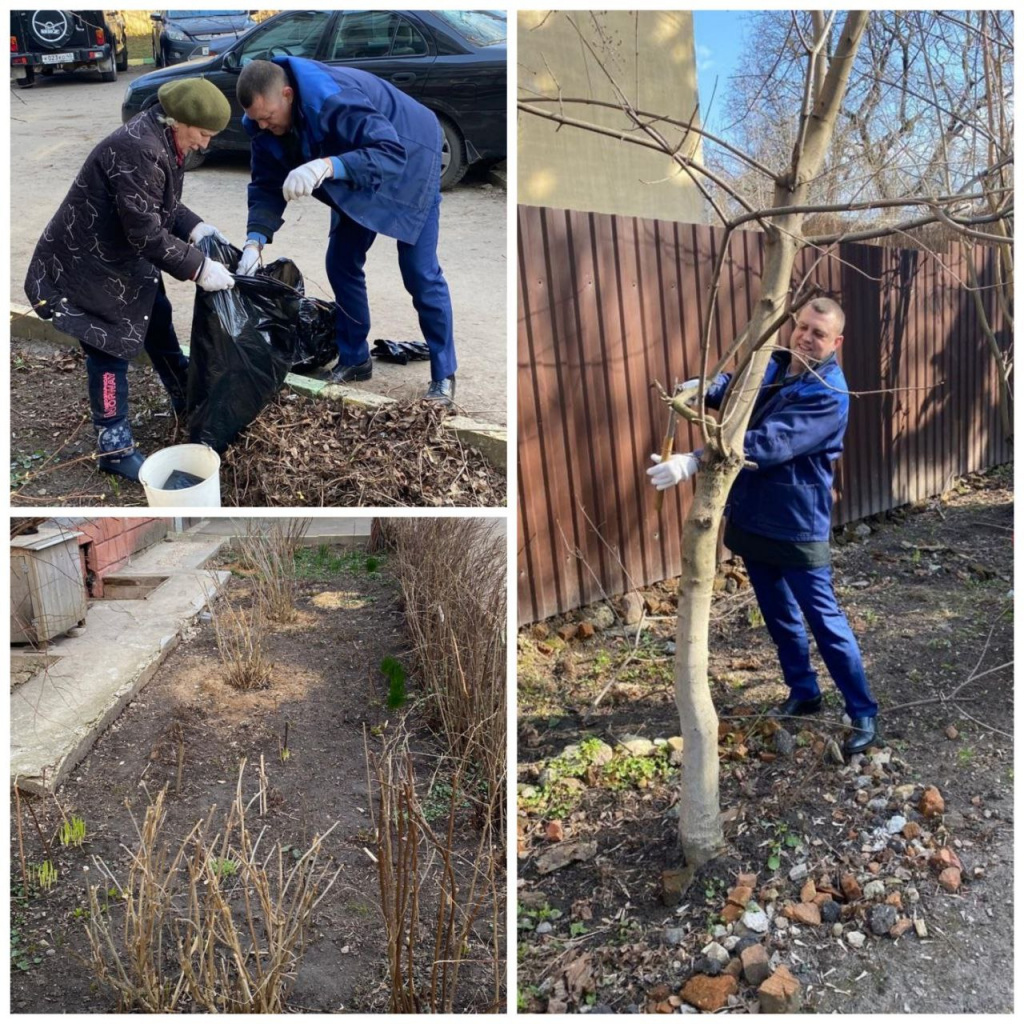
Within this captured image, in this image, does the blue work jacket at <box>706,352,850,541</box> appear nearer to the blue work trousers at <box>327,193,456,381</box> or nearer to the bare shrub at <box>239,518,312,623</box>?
the blue work trousers at <box>327,193,456,381</box>

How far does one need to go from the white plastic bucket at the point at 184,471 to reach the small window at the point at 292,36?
3386mm

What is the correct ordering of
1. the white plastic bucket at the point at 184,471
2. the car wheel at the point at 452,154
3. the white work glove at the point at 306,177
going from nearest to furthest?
1. the white plastic bucket at the point at 184,471
2. the white work glove at the point at 306,177
3. the car wheel at the point at 452,154

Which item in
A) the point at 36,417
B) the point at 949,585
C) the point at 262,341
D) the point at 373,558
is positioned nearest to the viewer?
the point at 262,341

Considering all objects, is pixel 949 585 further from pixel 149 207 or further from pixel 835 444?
pixel 149 207

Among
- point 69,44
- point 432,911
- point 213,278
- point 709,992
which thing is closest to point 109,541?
point 213,278

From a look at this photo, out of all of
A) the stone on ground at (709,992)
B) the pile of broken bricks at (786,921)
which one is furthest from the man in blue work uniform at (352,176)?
the stone on ground at (709,992)

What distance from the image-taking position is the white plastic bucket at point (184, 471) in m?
2.79

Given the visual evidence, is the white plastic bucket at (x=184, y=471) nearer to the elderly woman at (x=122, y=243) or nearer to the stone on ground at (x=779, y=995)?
the elderly woman at (x=122, y=243)

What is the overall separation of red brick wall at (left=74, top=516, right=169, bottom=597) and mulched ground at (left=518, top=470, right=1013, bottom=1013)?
111 inches

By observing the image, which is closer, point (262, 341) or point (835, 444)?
point (835, 444)

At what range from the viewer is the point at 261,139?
3658 millimetres

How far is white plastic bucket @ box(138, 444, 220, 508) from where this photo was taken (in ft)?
9.16

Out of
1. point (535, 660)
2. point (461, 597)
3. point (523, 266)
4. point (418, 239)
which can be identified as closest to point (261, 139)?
point (418, 239)

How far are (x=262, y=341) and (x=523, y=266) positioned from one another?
3.84 feet
